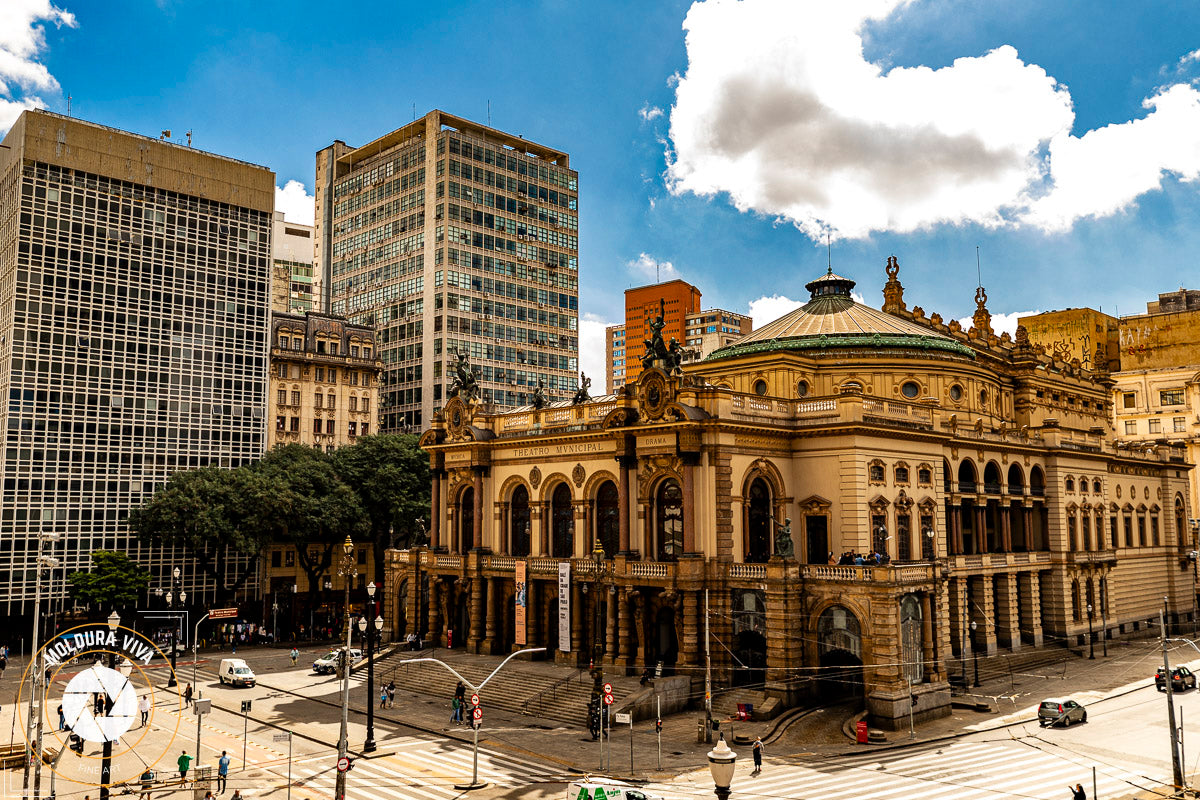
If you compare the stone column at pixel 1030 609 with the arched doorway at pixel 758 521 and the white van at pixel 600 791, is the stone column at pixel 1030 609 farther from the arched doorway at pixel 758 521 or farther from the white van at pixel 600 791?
the white van at pixel 600 791

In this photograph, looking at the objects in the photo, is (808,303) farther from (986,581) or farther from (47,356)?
(47,356)

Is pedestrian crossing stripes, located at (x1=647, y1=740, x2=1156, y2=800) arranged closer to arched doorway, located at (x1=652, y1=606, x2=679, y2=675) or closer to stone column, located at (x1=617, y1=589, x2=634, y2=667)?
arched doorway, located at (x1=652, y1=606, x2=679, y2=675)

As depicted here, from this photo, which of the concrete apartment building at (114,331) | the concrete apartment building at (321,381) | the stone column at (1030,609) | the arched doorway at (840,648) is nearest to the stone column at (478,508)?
the arched doorway at (840,648)

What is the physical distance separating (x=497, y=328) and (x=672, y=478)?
6133 cm

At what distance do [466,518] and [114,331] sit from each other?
35.6 metres

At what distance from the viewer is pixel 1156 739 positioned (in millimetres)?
45844

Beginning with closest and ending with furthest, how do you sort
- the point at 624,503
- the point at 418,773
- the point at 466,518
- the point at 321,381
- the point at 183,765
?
the point at 183,765 < the point at 418,773 < the point at 624,503 < the point at 466,518 < the point at 321,381

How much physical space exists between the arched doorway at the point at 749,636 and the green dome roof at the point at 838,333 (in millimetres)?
19339

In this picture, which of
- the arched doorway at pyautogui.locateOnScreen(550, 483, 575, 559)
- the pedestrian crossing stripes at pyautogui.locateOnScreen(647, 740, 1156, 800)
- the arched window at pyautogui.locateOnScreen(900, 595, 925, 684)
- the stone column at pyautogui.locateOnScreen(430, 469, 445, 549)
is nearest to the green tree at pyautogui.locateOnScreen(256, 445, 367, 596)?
the stone column at pyautogui.locateOnScreen(430, 469, 445, 549)

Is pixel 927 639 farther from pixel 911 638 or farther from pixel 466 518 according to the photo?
pixel 466 518

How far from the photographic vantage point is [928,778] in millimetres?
39438

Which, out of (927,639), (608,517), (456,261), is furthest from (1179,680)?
(456,261)

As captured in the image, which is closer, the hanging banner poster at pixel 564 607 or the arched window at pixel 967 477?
the hanging banner poster at pixel 564 607

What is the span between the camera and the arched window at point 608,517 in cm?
6166
